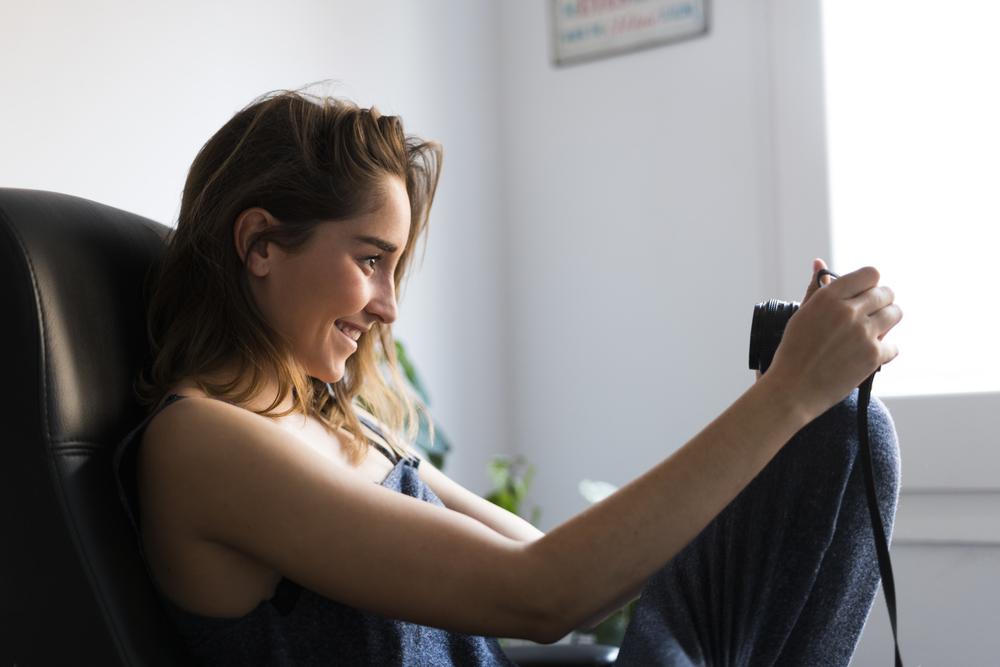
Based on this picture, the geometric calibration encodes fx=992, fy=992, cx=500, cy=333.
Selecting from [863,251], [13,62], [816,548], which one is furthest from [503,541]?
[863,251]

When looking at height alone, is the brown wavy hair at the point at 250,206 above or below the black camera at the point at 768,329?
above

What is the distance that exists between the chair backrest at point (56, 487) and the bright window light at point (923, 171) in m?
1.46

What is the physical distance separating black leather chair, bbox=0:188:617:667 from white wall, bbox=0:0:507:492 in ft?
1.83

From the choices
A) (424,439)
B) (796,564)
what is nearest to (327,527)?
(796,564)

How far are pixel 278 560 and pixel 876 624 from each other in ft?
4.44

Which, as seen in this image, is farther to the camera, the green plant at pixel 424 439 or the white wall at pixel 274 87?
the green plant at pixel 424 439

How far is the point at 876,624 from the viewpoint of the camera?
1.80 m

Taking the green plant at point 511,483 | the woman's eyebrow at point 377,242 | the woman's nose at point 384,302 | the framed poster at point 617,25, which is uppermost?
the framed poster at point 617,25

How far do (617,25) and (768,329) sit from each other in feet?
4.74

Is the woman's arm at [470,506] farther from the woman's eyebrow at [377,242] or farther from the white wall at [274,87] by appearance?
the white wall at [274,87]

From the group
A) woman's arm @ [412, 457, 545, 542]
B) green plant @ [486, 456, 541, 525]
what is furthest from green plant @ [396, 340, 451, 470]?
woman's arm @ [412, 457, 545, 542]

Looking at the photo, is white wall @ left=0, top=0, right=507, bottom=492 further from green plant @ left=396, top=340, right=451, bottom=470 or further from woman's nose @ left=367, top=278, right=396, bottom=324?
woman's nose @ left=367, top=278, right=396, bottom=324

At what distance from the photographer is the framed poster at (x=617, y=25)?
2.12 meters

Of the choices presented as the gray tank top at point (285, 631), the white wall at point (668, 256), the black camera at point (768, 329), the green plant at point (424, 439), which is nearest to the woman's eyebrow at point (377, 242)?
the gray tank top at point (285, 631)
